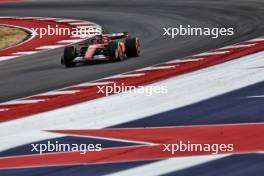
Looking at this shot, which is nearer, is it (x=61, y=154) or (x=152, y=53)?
(x=61, y=154)

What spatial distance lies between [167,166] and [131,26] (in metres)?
15.7

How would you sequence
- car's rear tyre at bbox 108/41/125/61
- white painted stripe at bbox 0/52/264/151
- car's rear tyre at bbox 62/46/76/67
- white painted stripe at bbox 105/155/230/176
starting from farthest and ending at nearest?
car's rear tyre at bbox 62/46/76/67, car's rear tyre at bbox 108/41/125/61, white painted stripe at bbox 0/52/264/151, white painted stripe at bbox 105/155/230/176

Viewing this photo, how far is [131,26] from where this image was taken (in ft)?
84.7

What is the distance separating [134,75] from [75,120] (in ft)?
12.7

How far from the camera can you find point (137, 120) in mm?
13117

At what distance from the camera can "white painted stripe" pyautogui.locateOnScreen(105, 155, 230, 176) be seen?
10.2 metres

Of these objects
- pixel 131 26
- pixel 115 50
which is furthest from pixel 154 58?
pixel 131 26

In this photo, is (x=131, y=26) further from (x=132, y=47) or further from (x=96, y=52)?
(x=96, y=52)

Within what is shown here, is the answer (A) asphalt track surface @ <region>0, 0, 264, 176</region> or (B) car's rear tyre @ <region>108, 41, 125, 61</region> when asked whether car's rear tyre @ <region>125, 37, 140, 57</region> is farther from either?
(B) car's rear tyre @ <region>108, 41, 125, 61</region>

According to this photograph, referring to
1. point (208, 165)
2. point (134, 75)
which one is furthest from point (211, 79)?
point (208, 165)

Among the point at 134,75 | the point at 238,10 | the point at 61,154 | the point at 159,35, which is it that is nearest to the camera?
the point at 61,154

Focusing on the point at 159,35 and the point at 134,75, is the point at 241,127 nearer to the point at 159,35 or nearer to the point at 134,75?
the point at 134,75

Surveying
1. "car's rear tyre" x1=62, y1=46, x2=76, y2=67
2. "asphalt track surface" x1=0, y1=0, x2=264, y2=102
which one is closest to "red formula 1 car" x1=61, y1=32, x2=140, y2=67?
"car's rear tyre" x1=62, y1=46, x2=76, y2=67

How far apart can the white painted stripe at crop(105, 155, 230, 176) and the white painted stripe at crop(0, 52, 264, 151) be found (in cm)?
248
